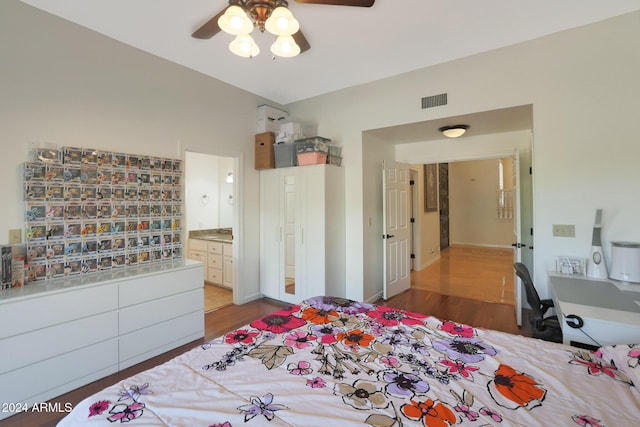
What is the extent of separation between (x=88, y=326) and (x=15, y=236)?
0.89 meters

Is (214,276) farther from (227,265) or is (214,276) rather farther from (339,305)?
(339,305)

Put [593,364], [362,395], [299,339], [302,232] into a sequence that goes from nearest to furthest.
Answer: [362,395]
[593,364]
[299,339]
[302,232]

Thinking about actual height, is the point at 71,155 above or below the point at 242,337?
above

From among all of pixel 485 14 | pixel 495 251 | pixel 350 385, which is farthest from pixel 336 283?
pixel 495 251

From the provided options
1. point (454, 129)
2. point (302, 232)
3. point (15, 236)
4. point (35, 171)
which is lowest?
point (302, 232)

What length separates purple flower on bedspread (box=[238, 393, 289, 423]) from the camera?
3.29 feet

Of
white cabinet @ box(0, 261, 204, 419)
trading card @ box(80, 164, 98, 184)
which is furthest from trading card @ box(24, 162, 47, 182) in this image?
white cabinet @ box(0, 261, 204, 419)

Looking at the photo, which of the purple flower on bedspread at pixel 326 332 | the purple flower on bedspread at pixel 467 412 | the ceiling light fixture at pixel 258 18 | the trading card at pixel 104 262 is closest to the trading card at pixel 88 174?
the trading card at pixel 104 262

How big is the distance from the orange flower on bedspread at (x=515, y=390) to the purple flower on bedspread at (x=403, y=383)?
0.27 metres

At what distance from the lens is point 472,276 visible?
17.6 feet

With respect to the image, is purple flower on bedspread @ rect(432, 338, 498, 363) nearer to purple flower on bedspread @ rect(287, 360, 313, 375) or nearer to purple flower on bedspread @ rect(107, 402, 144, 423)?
purple flower on bedspread @ rect(287, 360, 313, 375)

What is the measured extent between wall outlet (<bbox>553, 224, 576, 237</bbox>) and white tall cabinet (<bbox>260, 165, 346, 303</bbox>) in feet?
7.44

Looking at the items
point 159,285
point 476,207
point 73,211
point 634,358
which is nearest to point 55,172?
point 73,211

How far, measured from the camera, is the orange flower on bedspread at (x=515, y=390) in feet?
3.47
